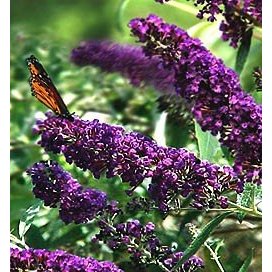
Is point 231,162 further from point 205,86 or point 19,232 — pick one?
point 19,232

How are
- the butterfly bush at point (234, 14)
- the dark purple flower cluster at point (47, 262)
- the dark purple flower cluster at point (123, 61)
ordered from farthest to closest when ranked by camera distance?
the dark purple flower cluster at point (123, 61), the butterfly bush at point (234, 14), the dark purple flower cluster at point (47, 262)

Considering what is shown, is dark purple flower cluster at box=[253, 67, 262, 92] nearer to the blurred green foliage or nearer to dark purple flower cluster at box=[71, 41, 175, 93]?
the blurred green foliage

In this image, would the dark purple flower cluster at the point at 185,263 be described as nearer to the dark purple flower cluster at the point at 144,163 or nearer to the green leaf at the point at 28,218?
the dark purple flower cluster at the point at 144,163

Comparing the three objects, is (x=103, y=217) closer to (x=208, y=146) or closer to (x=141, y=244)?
(x=141, y=244)

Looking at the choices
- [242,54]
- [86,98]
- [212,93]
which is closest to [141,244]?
[212,93]

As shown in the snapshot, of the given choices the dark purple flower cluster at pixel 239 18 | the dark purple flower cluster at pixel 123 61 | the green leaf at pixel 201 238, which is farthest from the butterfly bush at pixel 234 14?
the green leaf at pixel 201 238
